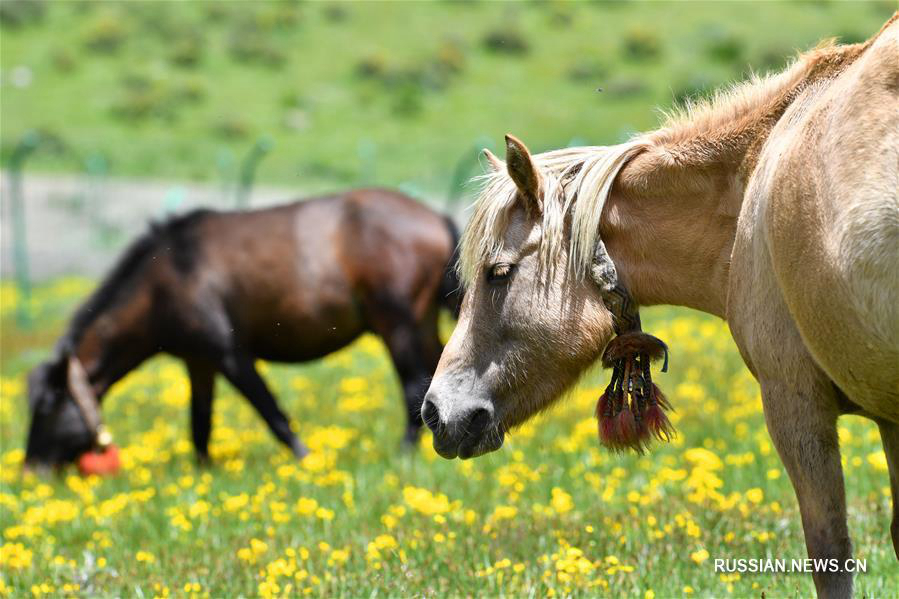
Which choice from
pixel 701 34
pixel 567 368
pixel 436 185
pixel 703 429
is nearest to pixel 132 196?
pixel 436 185

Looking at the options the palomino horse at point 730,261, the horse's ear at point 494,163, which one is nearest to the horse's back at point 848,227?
the palomino horse at point 730,261

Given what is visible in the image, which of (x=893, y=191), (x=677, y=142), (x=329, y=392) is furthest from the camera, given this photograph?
(x=329, y=392)

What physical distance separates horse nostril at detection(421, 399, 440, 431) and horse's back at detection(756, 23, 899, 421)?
1.32m

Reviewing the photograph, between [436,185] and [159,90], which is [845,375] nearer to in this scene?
[436,185]

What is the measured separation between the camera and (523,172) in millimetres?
3691

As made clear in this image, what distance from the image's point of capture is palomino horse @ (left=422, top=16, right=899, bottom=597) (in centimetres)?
287

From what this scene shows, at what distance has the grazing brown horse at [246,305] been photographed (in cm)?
872

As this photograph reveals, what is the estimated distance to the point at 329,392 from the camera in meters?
10.7

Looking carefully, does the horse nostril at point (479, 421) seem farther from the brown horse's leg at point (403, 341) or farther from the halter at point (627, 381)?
the brown horse's leg at point (403, 341)

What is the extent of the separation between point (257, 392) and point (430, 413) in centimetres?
505

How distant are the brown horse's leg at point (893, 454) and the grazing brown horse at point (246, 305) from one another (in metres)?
5.21

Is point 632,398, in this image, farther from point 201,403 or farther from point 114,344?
point 114,344

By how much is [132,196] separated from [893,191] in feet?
73.0

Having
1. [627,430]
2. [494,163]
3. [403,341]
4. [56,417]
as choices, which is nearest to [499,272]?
[494,163]
